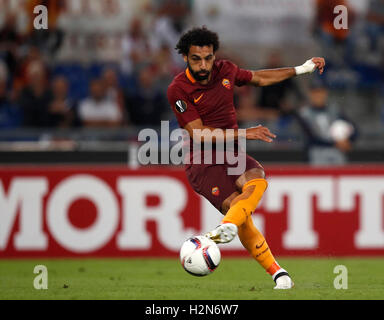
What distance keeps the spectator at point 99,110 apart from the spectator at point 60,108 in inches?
8.8

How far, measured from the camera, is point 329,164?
1326 cm

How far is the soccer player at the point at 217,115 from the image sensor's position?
747 cm

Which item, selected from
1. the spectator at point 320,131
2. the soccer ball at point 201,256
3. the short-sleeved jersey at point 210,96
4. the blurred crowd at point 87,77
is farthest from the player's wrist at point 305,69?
the blurred crowd at point 87,77

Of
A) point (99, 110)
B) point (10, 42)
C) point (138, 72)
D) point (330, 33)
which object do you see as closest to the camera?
point (99, 110)

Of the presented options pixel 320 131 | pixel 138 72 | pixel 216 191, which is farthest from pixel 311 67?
pixel 138 72

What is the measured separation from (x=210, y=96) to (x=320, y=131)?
→ 18.9 feet

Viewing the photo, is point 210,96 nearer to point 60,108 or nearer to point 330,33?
point 60,108

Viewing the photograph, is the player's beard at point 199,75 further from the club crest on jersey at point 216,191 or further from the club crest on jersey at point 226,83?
the club crest on jersey at point 216,191

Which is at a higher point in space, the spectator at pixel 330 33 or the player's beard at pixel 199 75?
the spectator at pixel 330 33

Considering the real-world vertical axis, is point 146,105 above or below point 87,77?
below

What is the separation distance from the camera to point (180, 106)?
752 cm

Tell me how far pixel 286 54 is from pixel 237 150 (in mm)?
7170

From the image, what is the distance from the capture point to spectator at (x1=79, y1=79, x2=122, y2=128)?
1388 cm
